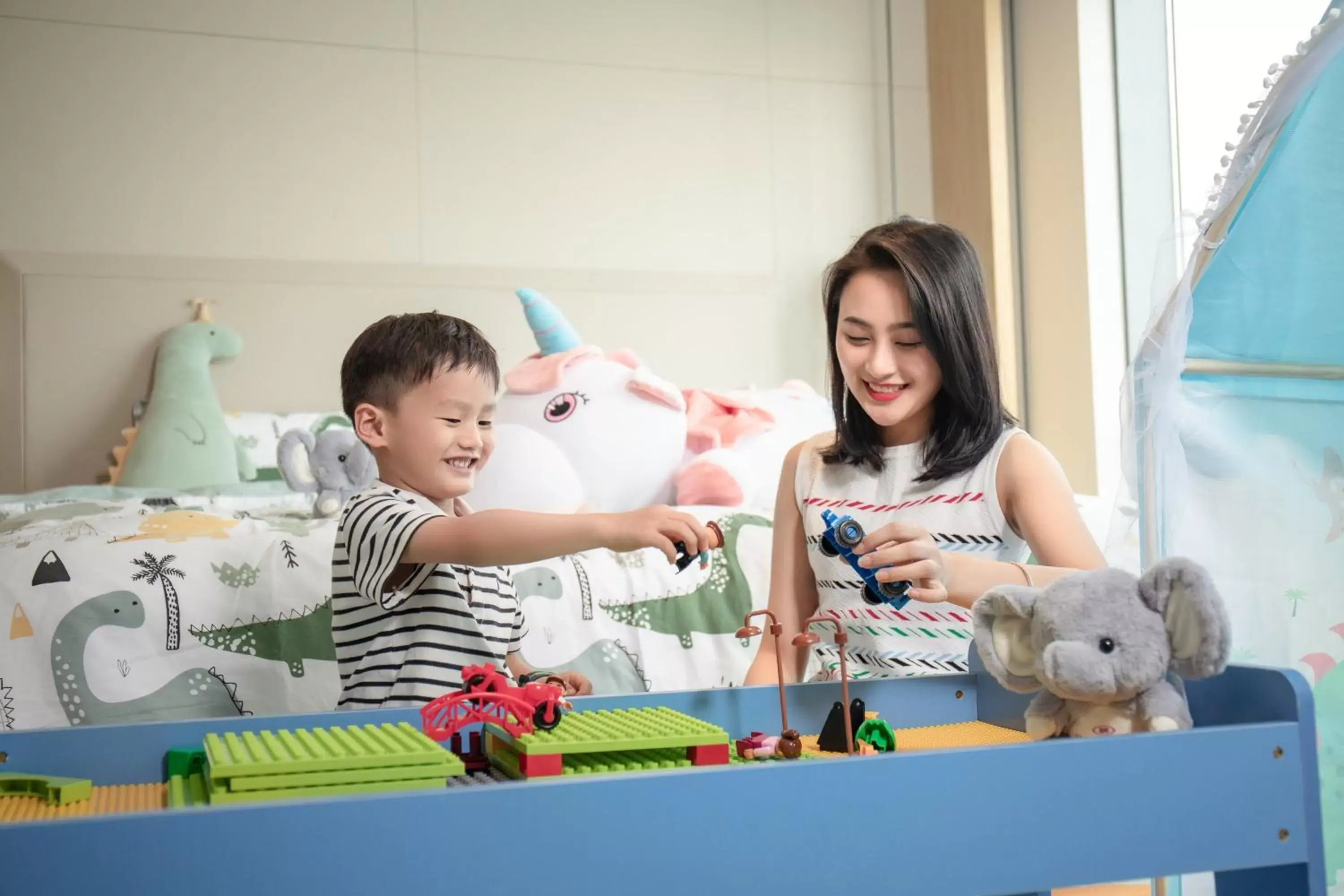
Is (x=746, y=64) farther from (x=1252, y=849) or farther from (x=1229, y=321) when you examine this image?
(x=1252, y=849)

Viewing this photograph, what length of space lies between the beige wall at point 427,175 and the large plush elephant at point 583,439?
91cm

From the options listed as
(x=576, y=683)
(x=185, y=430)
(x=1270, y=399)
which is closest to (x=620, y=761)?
(x=576, y=683)

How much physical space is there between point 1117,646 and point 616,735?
1.02 feet

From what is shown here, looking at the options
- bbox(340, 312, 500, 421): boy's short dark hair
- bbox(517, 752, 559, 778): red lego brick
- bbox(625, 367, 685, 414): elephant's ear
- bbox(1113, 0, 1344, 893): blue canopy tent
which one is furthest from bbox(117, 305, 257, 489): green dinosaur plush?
bbox(517, 752, 559, 778): red lego brick

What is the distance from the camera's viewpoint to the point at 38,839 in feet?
1.73

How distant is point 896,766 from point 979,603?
0.68 ft

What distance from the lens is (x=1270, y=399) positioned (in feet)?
3.88

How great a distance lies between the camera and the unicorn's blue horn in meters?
2.34

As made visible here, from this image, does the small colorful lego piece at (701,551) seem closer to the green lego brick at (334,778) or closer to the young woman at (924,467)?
the green lego brick at (334,778)

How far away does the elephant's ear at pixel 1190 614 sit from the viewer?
0.76m

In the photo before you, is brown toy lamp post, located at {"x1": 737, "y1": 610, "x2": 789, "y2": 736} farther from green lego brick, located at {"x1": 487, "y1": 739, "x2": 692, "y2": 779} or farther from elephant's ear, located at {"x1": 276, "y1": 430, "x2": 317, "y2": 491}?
elephant's ear, located at {"x1": 276, "y1": 430, "x2": 317, "y2": 491}

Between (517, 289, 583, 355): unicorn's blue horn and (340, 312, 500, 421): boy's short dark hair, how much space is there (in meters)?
1.14

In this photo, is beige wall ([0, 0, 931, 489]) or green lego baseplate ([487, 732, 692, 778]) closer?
green lego baseplate ([487, 732, 692, 778])

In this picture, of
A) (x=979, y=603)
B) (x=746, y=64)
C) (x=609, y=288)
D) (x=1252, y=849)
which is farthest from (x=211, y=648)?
(x=746, y=64)
